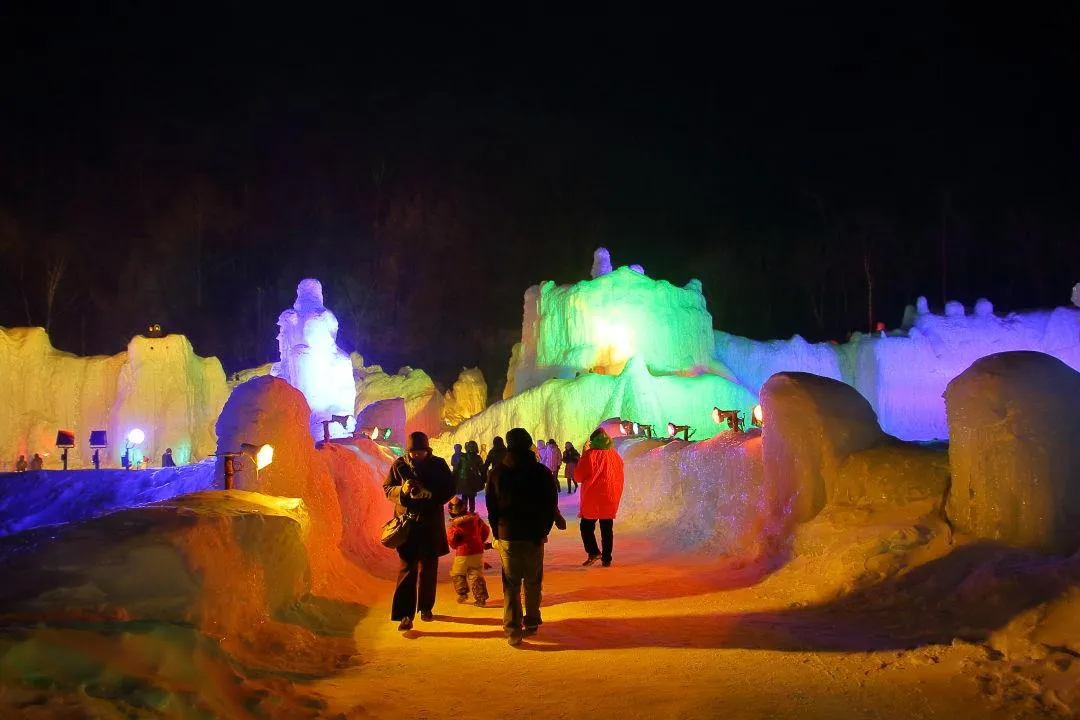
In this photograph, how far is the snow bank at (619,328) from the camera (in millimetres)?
38156

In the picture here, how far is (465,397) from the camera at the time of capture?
178ft

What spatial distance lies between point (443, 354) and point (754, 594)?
56332 mm

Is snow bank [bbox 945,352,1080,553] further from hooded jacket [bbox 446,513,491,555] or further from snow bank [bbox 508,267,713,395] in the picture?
snow bank [bbox 508,267,713,395]

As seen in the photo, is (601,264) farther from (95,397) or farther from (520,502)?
(520,502)

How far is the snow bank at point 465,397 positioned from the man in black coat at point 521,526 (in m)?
46.6

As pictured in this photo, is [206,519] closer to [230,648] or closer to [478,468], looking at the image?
[230,648]

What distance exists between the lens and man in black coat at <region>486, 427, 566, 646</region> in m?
6.34

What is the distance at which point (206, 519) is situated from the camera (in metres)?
5.70

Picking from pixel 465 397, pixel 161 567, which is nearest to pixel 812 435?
pixel 161 567

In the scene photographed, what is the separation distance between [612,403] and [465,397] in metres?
21.5

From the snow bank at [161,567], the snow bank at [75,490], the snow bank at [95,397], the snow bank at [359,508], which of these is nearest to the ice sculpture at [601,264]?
the snow bank at [95,397]

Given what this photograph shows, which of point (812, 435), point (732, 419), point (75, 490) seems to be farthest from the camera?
point (75, 490)

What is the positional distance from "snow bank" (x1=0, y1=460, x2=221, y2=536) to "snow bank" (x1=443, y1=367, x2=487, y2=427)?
103 feet

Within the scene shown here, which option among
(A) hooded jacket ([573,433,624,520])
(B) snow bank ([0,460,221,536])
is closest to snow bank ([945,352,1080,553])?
(A) hooded jacket ([573,433,624,520])
